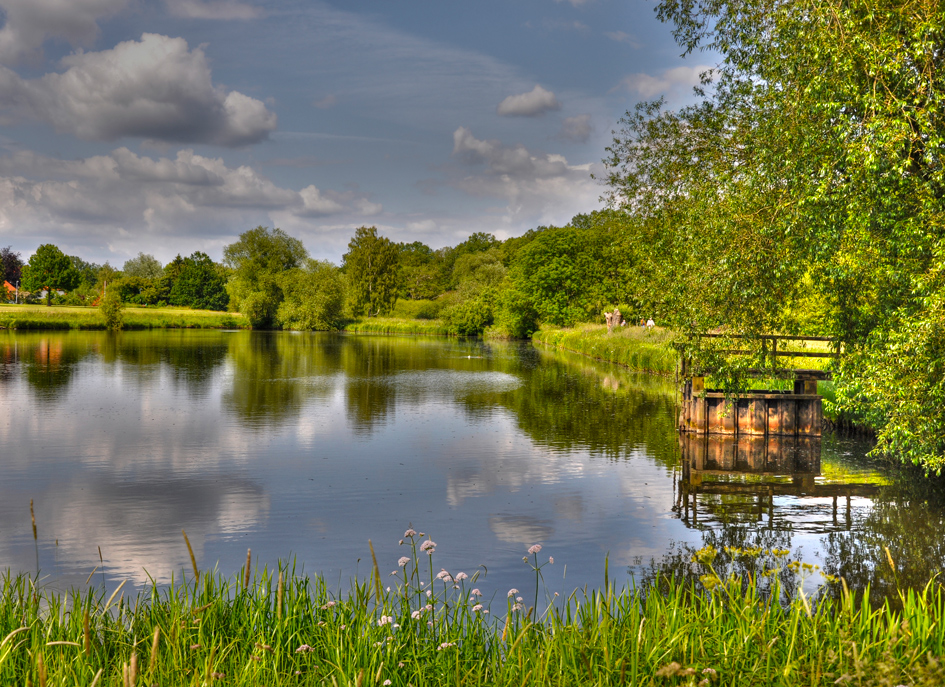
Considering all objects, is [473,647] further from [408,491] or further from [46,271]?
[46,271]

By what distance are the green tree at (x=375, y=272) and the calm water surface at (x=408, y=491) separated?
7588 cm

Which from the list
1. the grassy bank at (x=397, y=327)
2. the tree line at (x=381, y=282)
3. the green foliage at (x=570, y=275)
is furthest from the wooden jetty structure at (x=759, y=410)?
the grassy bank at (x=397, y=327)

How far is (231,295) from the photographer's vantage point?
104062mm

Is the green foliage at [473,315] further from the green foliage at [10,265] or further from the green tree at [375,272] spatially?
the green foliage at [10,265]

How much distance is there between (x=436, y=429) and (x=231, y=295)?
3586 inches

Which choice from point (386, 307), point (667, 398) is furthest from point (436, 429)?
point (386, 307)

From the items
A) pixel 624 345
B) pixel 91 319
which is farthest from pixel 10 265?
pixel 624 345

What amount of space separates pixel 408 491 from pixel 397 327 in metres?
74.9

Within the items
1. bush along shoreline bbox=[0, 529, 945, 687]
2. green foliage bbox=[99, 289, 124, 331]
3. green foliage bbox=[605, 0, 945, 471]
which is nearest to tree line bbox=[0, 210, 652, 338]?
green foliage bbox=[99, 289, 124, 331]

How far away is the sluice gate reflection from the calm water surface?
0.07m

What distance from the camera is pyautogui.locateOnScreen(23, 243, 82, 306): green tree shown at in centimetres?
10131

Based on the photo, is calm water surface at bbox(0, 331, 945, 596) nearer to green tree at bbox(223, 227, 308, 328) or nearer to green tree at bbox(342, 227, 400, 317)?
green tree at bbox(223, 227, 308, 328)

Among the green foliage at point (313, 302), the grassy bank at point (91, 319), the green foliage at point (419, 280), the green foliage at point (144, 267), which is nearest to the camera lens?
the grassy bank at point (91, 319)

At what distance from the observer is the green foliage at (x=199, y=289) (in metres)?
114
